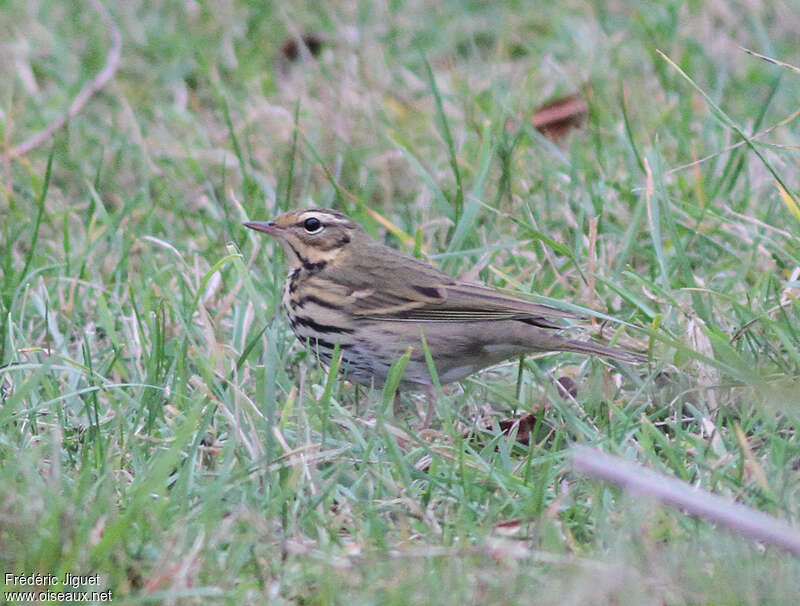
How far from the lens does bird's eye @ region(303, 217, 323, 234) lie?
5320 millimetres

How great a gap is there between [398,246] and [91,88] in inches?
103

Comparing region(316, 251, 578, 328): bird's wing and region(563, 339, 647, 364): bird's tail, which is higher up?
region(316, 251, 578, 328): bird's wing

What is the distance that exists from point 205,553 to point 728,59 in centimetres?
570

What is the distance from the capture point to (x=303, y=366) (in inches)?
202

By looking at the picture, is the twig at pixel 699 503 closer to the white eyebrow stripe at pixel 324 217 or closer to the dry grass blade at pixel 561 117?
the white eyebrow stripe at pixel 324 217

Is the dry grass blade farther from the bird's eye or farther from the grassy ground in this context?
the bird's eye

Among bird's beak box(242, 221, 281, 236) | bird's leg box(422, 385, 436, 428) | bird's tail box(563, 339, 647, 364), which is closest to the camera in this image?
bird's tail box(563, 339, 647, 364)

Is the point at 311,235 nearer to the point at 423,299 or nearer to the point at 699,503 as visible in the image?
the point at 423,299

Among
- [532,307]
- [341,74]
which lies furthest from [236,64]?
[532,307]

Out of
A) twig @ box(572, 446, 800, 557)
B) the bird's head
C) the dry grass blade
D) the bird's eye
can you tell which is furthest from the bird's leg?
the dry grass blade

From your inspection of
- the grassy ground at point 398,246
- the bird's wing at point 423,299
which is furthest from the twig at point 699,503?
the bird's wing at point 423,299

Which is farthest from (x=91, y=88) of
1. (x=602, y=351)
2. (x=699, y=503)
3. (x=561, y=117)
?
(x=699, y=503)

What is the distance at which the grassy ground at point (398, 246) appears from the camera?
10.9 ft

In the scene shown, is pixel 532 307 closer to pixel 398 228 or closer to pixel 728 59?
pixel 398 228
